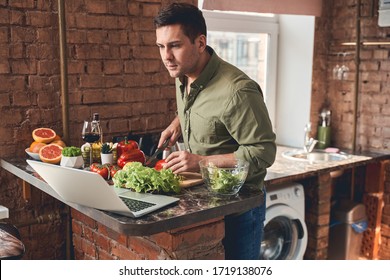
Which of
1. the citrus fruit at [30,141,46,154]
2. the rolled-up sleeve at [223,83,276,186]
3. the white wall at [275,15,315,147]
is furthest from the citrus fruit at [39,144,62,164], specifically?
the white wall at [275,15,315,147]

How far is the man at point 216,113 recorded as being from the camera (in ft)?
6.27

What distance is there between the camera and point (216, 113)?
6.49 feet

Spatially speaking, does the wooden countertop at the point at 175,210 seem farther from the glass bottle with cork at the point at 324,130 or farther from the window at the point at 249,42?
the glass bottle with cork at the point at 324,130

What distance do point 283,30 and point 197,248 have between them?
2.26m

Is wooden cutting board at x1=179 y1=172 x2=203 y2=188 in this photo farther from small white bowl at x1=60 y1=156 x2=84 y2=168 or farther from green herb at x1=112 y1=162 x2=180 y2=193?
small white bowl at x1=60 y1=156 x2=84 y2=168

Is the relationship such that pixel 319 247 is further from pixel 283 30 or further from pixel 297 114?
pixel 283 30

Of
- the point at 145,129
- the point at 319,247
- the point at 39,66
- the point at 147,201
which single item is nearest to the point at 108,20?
the point at 39,66

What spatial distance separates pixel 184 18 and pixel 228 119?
0.42 meters

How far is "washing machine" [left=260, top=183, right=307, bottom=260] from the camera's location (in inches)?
114

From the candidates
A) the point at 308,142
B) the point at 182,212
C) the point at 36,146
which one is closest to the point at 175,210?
the point at 182,212

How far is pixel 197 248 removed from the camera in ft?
5.98

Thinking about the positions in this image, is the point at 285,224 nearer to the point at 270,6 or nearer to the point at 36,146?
the point at 270,6

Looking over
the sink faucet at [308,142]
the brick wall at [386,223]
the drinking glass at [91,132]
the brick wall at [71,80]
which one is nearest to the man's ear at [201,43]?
the drinking glass at [91,132]

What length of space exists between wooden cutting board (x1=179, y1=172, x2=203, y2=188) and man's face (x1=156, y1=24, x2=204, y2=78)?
391 mm
